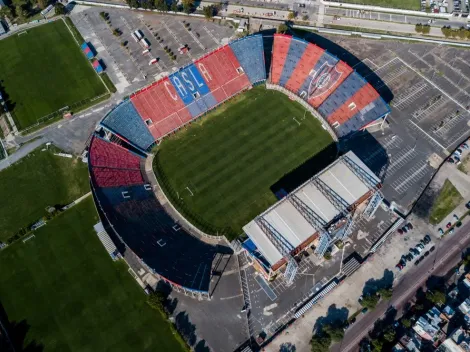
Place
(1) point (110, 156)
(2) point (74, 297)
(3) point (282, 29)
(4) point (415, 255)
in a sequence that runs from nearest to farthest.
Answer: (2) point (74, 297), (4) point (415, 255), (1) point (110, 156), (3) point (282, 29)

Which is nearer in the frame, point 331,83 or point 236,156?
point 236,156

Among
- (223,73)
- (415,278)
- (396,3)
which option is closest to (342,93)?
(223,73)

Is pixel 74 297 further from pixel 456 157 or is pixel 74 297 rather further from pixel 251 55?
pixel 456 157

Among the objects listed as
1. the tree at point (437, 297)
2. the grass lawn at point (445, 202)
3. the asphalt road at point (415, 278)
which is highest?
the grass lawn at point (445, 202)

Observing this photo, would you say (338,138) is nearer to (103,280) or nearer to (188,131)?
(188,131)

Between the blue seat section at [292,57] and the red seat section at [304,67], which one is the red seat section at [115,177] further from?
the red seat section at [304,67]

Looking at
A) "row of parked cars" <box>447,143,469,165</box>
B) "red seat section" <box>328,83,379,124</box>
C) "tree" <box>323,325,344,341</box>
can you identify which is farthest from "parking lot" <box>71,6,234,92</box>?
"tree" <box>323,325,344,341</box>

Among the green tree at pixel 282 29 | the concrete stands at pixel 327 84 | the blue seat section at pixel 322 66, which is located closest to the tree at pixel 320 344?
the concrete stands at pixel 327 84
